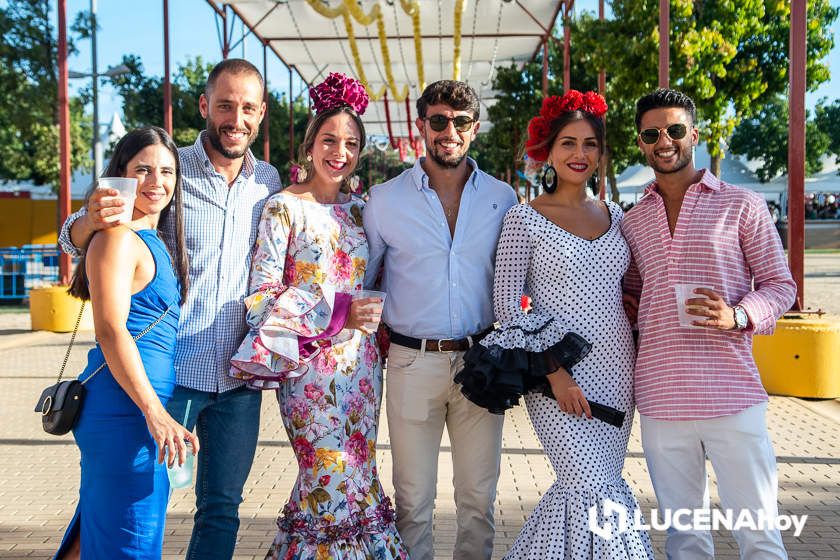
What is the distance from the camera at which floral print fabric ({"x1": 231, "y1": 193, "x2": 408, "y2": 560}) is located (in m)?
3.20

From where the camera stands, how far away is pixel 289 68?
23.9 meters

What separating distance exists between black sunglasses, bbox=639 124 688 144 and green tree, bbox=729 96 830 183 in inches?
1941

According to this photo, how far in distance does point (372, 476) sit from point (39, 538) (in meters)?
2.06

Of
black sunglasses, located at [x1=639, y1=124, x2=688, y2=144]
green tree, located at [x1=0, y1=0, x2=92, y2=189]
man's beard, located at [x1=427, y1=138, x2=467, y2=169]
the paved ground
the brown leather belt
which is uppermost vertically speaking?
green tree, located at [x1=0, y1=0, x2=92, y2=189]

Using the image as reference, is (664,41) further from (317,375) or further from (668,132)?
(317,375)

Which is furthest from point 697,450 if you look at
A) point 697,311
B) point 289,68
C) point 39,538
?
point 289,68

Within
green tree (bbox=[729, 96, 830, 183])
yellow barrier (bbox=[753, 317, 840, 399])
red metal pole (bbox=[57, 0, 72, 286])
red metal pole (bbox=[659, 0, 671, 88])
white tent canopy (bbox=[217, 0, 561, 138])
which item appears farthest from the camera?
green tree (bbox=[729, 96, 830, 183])

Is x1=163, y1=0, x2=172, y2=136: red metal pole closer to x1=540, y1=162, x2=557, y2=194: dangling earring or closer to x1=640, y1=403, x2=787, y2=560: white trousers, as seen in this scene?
x1=540, y1=162, x2=557, y2=194: dangling earring

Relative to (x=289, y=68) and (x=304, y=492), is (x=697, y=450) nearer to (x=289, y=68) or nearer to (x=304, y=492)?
(x=304, y=492)

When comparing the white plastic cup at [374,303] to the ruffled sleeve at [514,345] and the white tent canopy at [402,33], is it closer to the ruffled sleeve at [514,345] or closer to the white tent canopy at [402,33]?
the ruffled sleeve at [514,345]

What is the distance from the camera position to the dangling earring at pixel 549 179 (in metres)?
3.48

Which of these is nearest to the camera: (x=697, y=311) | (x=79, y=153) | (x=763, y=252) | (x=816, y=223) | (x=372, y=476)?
(x=697, y=311)

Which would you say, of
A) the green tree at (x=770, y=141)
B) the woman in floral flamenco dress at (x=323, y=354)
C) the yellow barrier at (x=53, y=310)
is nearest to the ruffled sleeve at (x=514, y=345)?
the woman in floral flamenco dress at (x=323, y=354)

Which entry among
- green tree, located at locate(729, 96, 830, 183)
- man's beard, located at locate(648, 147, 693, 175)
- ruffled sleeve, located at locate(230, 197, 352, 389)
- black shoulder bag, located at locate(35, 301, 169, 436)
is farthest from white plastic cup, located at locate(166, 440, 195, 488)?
green tree, located at locate(729, 96, 830, 183)
